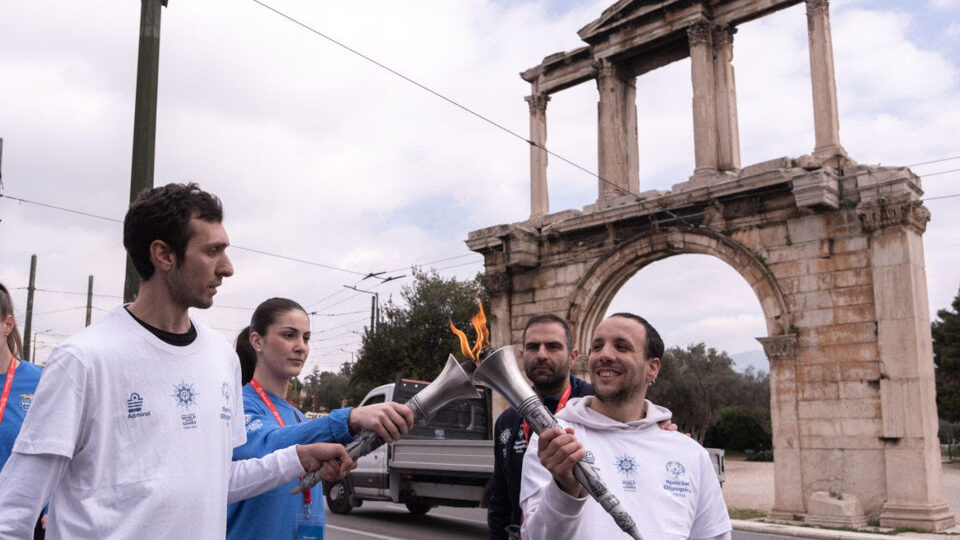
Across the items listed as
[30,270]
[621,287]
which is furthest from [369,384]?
[621,287]

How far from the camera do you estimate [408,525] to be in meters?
14.3

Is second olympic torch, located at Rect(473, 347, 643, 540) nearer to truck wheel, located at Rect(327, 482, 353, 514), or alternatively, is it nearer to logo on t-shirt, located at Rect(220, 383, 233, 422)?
logo on t-shirt, located at Rect(220, 383, 233, 422)

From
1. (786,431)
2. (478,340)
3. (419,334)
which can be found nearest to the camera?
(478,340)

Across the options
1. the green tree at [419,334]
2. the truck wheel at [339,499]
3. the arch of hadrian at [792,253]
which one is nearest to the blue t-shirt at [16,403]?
the arch of hadrian at [792,253]

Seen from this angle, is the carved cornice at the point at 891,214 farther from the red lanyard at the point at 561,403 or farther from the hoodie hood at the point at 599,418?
the hoodie hood at the point at 599,418

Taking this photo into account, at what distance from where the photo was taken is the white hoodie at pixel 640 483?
288cm

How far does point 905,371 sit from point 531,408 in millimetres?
13907

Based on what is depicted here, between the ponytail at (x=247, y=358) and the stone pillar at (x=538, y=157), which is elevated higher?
the stone pillar at (x=538, y=157)

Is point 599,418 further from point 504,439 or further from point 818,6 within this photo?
point 818,6

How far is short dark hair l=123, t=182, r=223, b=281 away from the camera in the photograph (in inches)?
101

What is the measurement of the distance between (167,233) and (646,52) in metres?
19.4

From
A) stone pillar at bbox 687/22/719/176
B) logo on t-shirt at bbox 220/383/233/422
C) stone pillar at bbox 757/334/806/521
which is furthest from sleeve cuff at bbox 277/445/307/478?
stone pillar at bbox 687/22/719/176

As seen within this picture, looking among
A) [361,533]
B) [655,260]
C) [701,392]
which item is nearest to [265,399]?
[361,533]

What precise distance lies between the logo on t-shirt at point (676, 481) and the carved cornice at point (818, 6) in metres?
16.5
